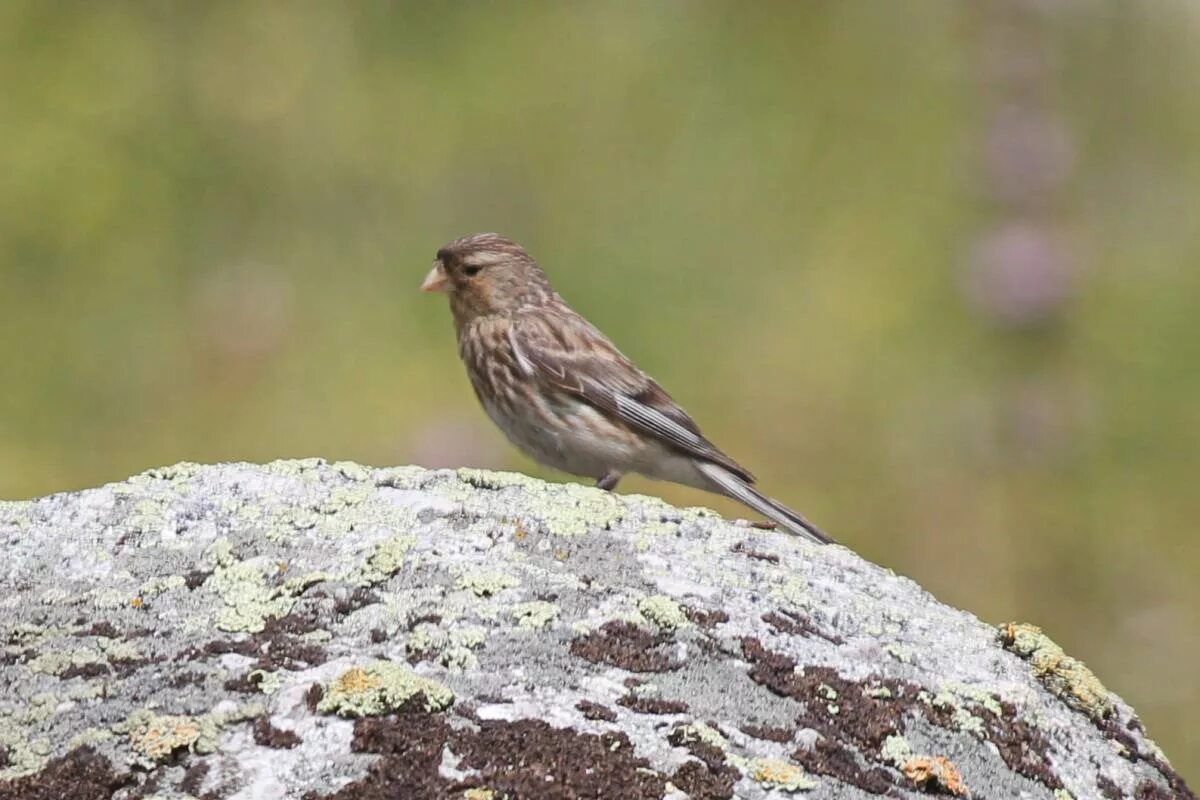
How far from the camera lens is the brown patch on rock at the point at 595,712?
2609mm

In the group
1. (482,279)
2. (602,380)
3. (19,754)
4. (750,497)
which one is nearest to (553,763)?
(19,754)

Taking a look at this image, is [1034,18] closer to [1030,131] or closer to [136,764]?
[1030,131]

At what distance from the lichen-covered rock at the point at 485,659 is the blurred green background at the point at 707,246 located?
11.4 ft

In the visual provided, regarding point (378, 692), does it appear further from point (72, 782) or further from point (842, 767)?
point (842, 767)

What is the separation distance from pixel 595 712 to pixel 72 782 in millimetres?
761

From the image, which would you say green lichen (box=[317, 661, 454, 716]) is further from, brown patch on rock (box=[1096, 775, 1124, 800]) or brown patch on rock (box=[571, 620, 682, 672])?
brown patch on rock (box=[1096, 775, 1124, 800])

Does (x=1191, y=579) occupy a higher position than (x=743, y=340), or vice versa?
(x=743, y=340)

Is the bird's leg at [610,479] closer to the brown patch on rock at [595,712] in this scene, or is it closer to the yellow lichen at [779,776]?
the brown patch on rock at [595,712]

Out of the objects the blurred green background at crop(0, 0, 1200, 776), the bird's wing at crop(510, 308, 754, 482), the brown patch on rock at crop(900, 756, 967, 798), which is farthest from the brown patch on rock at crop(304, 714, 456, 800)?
the blurred green background at crop(0, 0, 1200, 776)

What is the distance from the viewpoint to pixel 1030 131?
26.0 ft

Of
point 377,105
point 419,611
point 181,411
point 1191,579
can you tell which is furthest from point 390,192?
point 419,611

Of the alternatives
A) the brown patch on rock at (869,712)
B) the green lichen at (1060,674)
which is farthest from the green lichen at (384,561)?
the green lichen at (1060,674)

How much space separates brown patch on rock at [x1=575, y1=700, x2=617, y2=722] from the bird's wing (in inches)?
120

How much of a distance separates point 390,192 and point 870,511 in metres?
2.98
